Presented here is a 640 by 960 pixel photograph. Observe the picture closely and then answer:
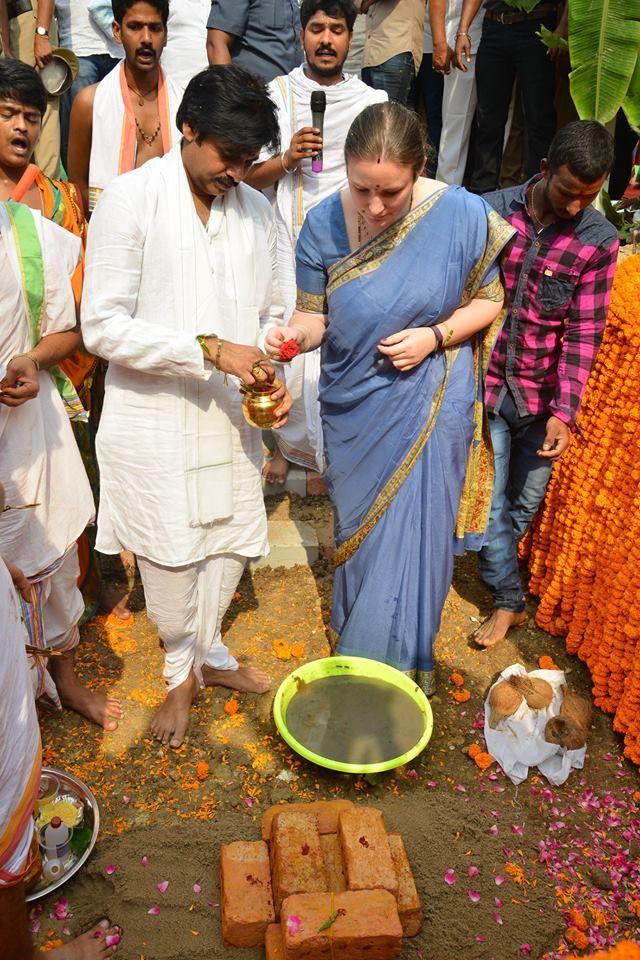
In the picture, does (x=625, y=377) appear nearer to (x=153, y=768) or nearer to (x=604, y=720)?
(x=604, y=720)

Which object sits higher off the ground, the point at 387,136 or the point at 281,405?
the point at 387,136

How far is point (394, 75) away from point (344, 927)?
5.15 metres

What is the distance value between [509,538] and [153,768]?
1.89m

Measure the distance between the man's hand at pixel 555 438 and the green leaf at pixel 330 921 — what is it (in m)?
1.94

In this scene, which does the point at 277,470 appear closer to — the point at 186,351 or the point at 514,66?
the point at 186,351

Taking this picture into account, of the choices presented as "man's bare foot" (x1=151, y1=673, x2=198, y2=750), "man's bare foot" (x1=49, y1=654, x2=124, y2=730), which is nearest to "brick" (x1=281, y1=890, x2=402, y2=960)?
"man's bare foot" (x1=151, y1=673, x2=198, y2=750)

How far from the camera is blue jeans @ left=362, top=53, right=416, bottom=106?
18.2 feet

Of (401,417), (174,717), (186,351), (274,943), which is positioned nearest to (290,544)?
(174,717)

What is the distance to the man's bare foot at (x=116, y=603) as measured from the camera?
13.1 ft

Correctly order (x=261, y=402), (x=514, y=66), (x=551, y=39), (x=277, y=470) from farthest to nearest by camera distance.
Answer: (x=514, y=66) < (x=551, y=39) < (x=277, y=470) < (x=261, y=402)

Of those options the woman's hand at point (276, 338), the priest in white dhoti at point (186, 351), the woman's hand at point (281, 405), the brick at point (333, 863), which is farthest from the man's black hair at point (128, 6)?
the brick at point (333, 863)

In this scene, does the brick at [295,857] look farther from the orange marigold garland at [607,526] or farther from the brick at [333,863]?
the orange marigold garland at [607,526]

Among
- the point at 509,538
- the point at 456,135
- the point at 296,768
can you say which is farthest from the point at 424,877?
the point at 456,135

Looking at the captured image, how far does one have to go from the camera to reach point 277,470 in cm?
488
